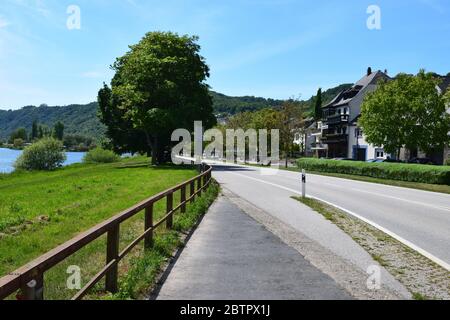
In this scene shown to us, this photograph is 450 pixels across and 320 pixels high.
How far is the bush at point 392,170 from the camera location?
26.5m

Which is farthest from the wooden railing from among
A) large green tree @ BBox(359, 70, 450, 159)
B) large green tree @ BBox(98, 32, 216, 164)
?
large green tree @ BBox(98, 32, 216, 164)

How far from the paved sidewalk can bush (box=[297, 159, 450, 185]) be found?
19626mm

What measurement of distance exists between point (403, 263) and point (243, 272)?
280cm

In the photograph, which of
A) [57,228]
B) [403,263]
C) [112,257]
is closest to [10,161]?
[57,228]

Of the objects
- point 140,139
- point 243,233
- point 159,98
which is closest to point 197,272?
point 243,233

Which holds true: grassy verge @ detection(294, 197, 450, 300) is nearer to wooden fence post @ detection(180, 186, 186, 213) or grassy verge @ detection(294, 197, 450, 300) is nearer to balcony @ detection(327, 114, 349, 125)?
wooden fence post @ detection(180, 186, 186, 213)

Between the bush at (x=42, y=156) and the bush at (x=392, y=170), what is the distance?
105 ft

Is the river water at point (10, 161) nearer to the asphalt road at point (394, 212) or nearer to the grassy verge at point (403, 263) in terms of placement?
the asphalt road at point (394, 212)

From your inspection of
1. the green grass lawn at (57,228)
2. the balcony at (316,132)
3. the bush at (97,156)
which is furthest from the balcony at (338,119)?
the green grass lawn at (57,228)

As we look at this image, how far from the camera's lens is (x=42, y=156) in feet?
181

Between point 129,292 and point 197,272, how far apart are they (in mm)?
1516

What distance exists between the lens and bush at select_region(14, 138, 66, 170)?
54.2 metres

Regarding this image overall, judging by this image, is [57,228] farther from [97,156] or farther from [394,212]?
[97,156]

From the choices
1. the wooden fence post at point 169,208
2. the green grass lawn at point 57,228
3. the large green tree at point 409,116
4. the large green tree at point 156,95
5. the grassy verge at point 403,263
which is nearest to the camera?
the grassy verge at point 403,263
